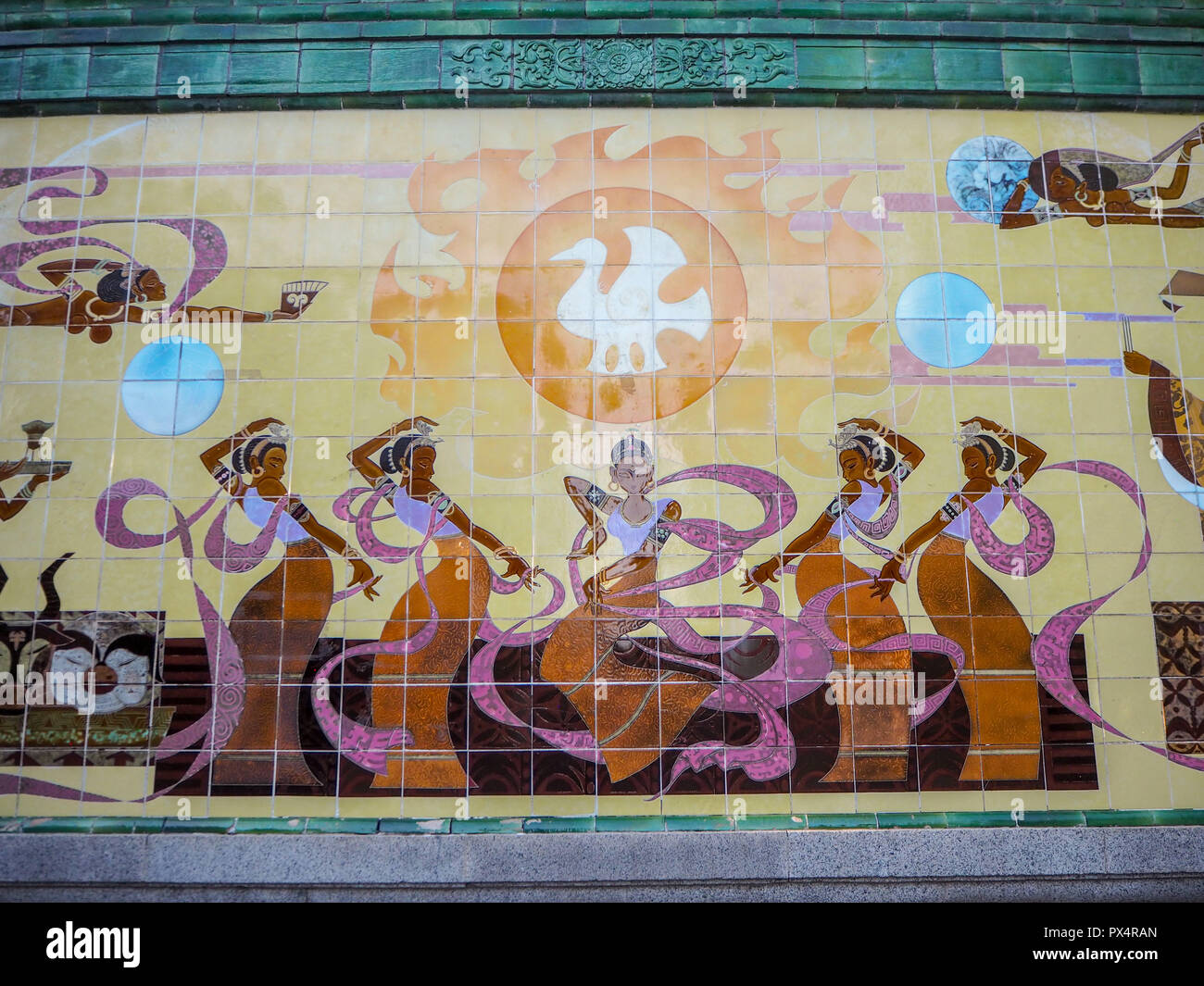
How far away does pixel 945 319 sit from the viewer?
492 centimetres

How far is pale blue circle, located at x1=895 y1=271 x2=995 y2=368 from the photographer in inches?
193

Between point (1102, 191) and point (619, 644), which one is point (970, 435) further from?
point (619, 644)

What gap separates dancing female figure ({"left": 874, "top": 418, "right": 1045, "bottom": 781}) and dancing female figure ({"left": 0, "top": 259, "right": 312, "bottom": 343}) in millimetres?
3471

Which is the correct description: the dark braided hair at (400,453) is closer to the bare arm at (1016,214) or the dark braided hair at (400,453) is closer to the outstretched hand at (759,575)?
the outstretched hand at (759,575)

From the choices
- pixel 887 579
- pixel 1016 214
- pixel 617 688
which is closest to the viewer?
pixel 617 688

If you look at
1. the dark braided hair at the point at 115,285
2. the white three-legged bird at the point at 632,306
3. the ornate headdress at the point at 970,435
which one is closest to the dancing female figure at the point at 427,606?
the white three-legged bird at the point at 632,306

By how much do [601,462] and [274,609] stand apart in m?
1.77

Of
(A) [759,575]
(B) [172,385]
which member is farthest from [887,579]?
(B) [172,385]

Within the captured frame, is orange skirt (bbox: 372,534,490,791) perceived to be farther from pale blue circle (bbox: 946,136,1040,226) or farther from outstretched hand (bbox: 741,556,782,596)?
pale blue circle (bbox: 946,136,1040,226)

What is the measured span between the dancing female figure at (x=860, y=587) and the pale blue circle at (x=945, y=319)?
0.51 meters

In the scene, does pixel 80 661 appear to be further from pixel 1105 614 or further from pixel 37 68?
pixel 1105 614

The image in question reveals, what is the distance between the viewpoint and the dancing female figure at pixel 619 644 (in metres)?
4.55

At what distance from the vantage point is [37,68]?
514 centimetres

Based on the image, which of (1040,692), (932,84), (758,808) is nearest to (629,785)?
(758,808)
